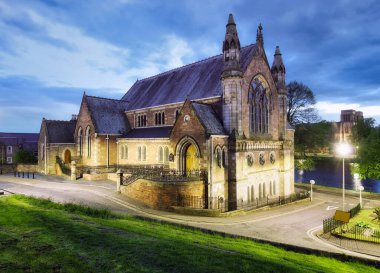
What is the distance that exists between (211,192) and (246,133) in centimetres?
783

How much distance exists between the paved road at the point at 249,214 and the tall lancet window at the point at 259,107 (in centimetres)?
927

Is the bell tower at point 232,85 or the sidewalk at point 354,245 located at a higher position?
the bell tower at point 232,85

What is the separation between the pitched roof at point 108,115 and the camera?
4072 centimetres

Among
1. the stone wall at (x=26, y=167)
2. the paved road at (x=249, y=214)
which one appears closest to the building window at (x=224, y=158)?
the paved road at (x=249, y=214)

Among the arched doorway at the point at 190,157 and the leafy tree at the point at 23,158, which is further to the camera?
the leafy tree at the point at 23,158

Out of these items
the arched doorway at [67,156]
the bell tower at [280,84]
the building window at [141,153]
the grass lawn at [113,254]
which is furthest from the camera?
the arched doorway at [67,156]

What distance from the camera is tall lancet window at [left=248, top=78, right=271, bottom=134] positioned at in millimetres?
31438

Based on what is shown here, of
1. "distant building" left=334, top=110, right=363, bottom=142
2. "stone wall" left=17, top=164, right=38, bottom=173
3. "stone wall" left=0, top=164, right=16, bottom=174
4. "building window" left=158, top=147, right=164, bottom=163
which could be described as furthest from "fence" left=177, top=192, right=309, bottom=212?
"distant building" left=334, top=110, right=363, bottom=142

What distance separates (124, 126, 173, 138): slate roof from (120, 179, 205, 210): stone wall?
9923mm

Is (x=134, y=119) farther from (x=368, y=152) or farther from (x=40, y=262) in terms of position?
(x=40, y=262)

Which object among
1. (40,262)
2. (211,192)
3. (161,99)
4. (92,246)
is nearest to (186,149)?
(211,192)

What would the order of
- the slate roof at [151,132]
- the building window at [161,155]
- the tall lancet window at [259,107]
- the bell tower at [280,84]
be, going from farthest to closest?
the slate roof at [151,132] → the bell tower at [280,84] → the building window at [161,155] → the tall lancet window at [259,107]

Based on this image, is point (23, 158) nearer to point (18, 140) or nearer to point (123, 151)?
point (123, 151)

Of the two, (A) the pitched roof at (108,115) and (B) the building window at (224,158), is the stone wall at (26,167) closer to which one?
(A) the pitched roof at (108,115)
